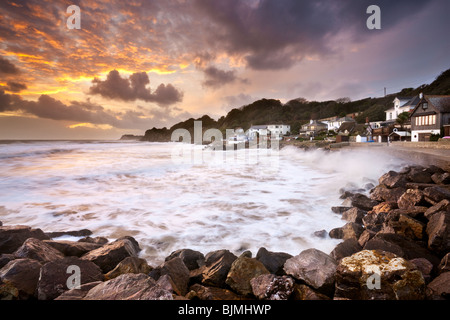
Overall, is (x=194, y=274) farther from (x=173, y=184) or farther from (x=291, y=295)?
(x=173, y=184)

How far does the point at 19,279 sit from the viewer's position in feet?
11.5

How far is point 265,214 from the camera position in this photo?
934 centimetres

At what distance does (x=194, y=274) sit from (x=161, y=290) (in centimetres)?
133

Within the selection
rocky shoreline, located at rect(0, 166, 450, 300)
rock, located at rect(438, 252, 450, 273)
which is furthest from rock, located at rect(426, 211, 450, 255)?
rock, located at rect(438, 252, 450, 273)

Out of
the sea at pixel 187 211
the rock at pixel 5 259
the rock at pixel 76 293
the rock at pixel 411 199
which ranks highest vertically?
the rock at pixel 411 199

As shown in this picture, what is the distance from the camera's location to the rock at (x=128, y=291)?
308cm

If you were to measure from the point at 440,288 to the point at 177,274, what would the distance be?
14.7 feet

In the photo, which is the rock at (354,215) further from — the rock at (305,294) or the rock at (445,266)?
the rock at (305,294)

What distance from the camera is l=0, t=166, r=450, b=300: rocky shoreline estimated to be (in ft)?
10.5

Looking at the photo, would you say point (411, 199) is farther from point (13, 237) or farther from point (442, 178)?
point (13, 237)

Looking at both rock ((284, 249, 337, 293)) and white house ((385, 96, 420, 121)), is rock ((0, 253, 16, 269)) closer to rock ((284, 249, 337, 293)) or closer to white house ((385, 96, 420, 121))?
rock ((284, 249, 337, 293))

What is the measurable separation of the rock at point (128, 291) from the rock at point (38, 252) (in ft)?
6.34

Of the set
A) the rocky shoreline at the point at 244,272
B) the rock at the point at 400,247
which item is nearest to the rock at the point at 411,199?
the rocky shoreline at the point at 244,272
